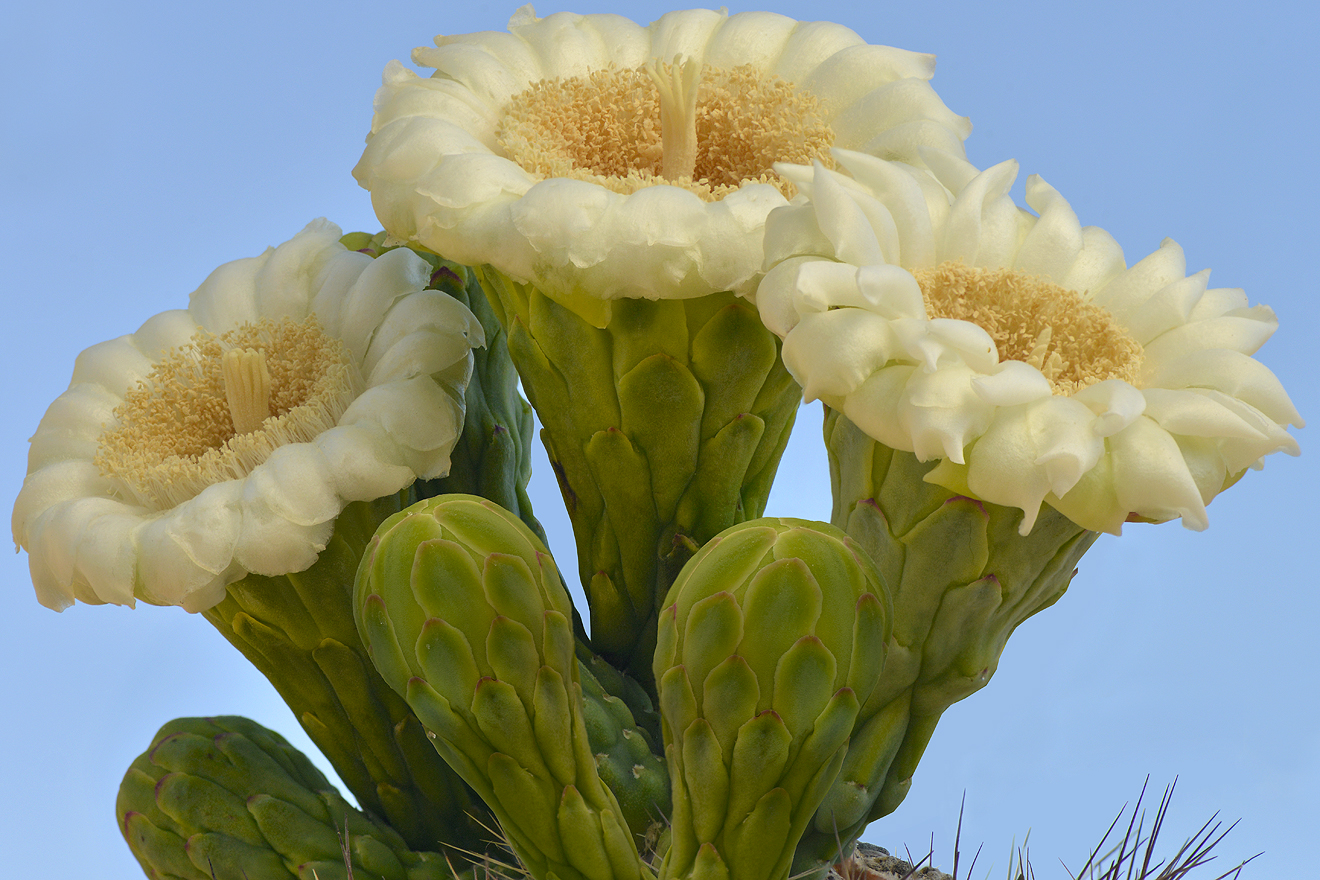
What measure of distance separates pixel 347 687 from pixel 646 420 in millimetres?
357

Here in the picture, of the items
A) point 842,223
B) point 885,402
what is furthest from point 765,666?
point 842,223

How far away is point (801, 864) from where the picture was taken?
1.07 m

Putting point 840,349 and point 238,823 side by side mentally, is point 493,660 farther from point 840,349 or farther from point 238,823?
point 238,823

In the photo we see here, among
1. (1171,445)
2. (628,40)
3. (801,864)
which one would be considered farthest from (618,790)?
(628,40)

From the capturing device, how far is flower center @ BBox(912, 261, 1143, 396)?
880 millimetres

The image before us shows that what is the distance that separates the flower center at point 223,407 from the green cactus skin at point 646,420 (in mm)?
170

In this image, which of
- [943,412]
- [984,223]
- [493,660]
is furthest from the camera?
[984,223]

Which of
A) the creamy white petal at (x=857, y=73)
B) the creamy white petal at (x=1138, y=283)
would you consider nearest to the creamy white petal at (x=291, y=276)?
the creamy white petal at (x=857, y=73)

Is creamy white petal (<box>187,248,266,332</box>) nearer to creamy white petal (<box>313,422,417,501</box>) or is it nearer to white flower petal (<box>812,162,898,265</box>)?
creamy white petal (<box>313,422,417,501</box>)

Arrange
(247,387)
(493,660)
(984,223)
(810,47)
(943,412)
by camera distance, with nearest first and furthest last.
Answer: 1. (943,412)
2. (493,660)
3. (984,223)
4. (247,387)
5. (810,47)

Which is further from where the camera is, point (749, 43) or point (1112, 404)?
point (749, 43)

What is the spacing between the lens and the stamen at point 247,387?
104 cm

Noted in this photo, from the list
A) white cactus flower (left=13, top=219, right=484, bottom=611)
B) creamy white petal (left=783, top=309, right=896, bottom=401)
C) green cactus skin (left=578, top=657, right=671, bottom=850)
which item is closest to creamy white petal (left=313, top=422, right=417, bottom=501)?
white cactus flower (left=13, top=219, right=484, bottom=611)

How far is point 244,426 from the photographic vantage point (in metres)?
1.06
